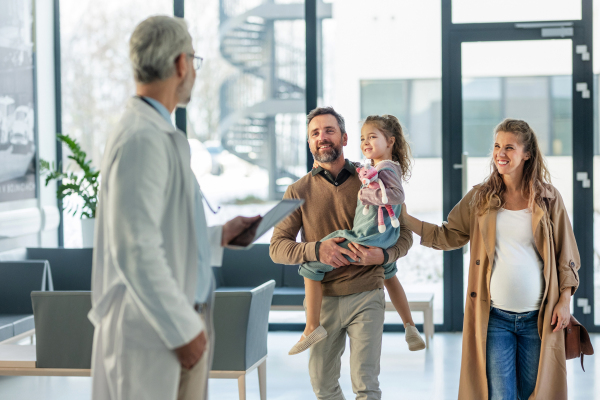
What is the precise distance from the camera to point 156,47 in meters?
1.54

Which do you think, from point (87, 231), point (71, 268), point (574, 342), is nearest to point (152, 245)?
point (574, 342)

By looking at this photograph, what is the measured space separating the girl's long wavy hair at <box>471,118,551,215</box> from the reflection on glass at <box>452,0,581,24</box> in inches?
124

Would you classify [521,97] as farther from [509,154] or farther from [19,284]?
[19,284]

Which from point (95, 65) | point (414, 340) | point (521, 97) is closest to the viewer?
point (414, 340)

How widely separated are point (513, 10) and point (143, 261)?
16.5ft

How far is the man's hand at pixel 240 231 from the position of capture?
176cm

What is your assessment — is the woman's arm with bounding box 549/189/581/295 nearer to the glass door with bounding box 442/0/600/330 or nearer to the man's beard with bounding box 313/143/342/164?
the man's beard with bounding box 313/143/342/164

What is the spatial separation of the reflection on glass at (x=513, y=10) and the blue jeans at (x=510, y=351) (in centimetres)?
364

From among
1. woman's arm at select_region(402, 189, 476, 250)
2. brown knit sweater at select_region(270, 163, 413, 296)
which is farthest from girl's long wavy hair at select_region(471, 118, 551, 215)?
brown knit sweater at select_region(270, 163, 413, 296)

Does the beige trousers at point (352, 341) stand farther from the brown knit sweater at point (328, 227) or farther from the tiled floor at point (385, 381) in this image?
the tiled floor at point (385, 381)

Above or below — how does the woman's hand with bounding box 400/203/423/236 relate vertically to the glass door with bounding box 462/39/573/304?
below

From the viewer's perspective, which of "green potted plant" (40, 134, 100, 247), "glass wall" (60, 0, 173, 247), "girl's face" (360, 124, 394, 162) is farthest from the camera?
"glass wall" (60, 0, 173, 247)

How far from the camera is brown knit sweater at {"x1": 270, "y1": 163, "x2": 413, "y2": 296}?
2703 mm

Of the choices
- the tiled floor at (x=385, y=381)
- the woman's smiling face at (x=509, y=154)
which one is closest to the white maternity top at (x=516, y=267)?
the woman's smiling face at (x=509, y=154)
